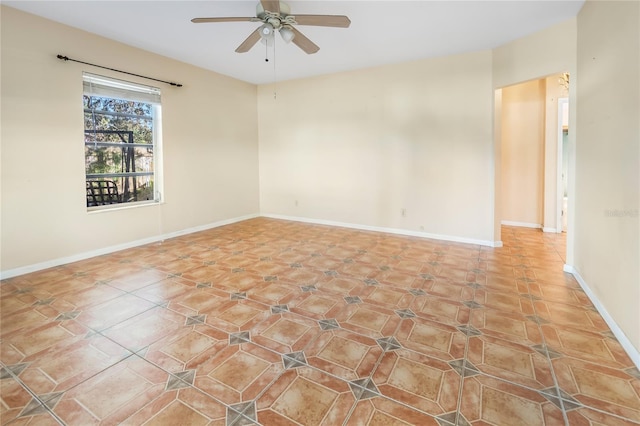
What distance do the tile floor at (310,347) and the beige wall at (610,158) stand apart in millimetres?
323

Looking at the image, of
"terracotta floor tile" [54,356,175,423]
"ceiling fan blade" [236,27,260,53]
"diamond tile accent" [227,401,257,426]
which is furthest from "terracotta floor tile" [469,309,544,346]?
"ceiling fan blade" [236,27,260,53]

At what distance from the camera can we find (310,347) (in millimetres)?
2059

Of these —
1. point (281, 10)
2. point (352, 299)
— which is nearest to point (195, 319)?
point (352, 299)

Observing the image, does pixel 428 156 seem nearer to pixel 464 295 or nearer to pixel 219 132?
pixel 464 295

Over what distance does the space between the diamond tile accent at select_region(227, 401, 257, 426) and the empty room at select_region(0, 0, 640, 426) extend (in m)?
0.01

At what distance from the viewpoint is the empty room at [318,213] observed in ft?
5.66

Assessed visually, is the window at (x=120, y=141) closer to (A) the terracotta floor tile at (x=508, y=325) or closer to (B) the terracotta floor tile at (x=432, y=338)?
(B) the terracotta floor tile at (x=432, y=338)

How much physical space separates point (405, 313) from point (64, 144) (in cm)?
422

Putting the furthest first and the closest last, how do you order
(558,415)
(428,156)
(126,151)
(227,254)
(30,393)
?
1. (428,156)
2. (126,151)
3. (227,254)
4. (30,393)
5. (558,415)

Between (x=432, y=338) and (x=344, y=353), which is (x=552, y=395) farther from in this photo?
(x=344, y=353)

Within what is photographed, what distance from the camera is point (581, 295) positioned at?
2.80 metres

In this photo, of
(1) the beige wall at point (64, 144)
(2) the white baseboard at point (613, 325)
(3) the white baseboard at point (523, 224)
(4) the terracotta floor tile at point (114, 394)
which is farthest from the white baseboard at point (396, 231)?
(4) the terracotta floor tile at point (114, 394)

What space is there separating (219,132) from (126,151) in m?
1.67

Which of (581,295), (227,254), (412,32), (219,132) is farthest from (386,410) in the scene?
(219,132)
